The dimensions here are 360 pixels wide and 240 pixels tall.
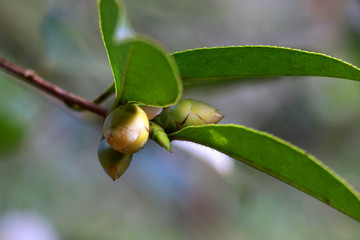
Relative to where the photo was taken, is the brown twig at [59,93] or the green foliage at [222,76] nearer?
the green foliage at [222,76]

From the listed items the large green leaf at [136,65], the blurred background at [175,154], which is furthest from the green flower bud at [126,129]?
the blurred background at [175,154]

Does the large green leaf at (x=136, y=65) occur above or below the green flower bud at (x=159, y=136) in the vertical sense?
above

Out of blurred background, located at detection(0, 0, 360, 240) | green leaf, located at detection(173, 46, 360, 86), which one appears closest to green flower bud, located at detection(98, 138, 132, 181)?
green leaf, located at detection(173, 46, 360, 86)

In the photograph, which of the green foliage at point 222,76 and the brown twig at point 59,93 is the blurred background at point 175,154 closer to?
the brown twig at point 59,93

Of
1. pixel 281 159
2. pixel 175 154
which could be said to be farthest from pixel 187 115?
pixel 175 154

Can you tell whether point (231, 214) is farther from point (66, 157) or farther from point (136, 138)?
point (136, 138)

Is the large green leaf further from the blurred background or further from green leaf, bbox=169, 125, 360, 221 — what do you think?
the blurred background
